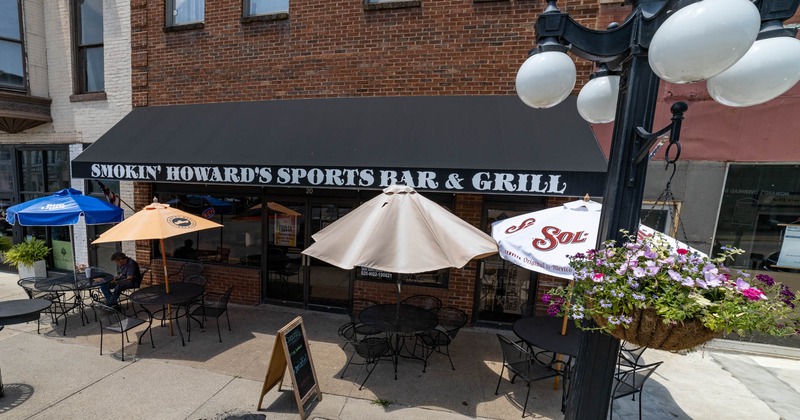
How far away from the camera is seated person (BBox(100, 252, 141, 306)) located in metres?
6.57

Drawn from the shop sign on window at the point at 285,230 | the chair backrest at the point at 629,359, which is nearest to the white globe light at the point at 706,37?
the chair backrest at the point at 629,359

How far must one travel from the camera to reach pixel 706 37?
1.47m

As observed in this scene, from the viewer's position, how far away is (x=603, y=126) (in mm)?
5746

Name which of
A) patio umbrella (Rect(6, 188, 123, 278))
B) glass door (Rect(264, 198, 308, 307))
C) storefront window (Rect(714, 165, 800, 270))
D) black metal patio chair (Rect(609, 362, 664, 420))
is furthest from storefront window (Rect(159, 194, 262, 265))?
storefront window (Rect(714, 165, 800, 270))

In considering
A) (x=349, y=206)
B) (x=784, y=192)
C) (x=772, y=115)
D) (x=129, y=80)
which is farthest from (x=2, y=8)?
(x=784, y=192)

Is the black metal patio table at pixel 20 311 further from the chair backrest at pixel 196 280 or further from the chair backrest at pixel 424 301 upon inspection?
the chair backrest at pixel 424 301

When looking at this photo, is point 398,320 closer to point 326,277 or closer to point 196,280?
point 326,277

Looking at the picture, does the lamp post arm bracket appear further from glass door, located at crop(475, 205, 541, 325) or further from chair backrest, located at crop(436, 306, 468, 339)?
glass door, located at crop(475, 205, 541, 325)

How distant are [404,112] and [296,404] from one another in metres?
4.64

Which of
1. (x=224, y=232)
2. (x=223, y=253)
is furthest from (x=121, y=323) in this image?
(x=224, y=232)

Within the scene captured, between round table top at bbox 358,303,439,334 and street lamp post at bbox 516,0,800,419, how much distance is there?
2.52 m

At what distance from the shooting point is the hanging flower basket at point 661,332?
176 cm

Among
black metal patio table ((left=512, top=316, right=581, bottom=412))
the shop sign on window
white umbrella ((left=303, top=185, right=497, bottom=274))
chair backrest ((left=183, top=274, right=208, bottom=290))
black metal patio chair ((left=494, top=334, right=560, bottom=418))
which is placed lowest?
chair backrest ((left=183, top=274, right=208, bottom=290))

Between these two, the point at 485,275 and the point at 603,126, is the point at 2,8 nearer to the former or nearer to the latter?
the point at 485,275
